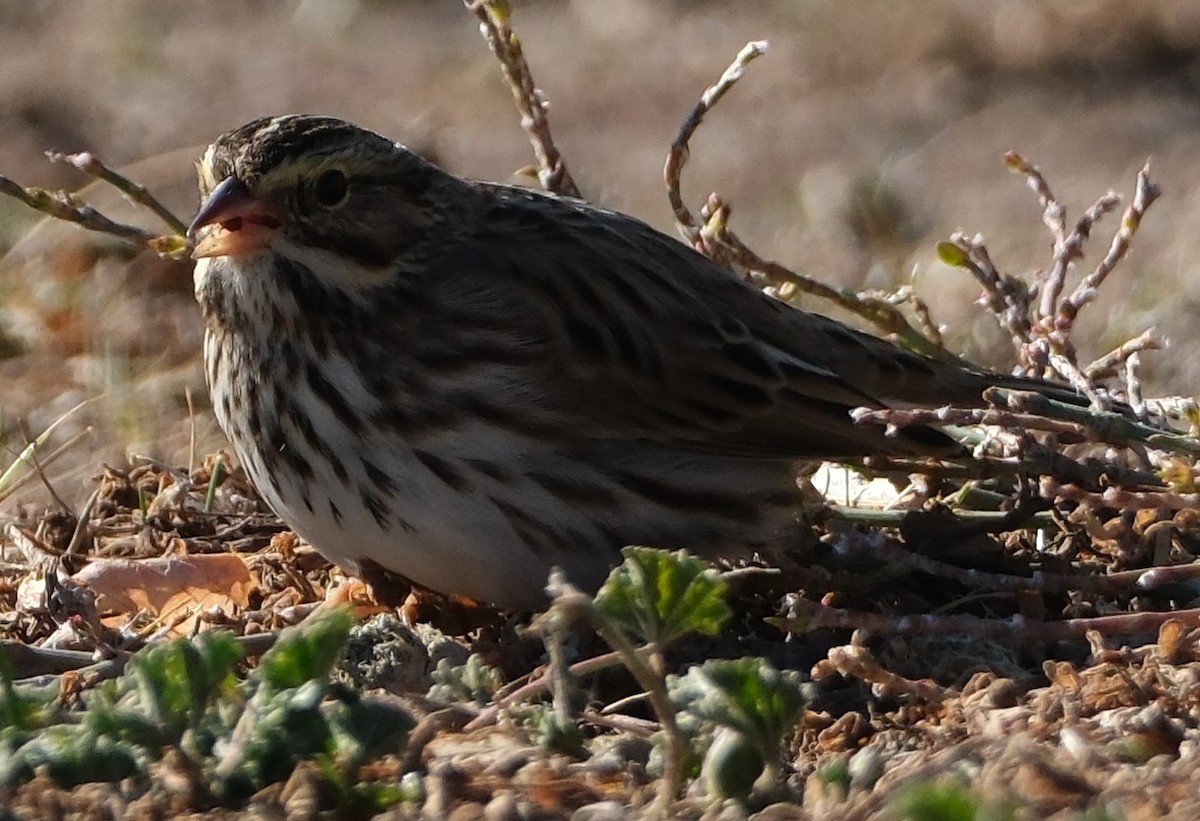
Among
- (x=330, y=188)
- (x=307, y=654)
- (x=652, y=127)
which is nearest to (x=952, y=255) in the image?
(x=330, y=188)

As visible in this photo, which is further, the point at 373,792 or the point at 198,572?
the point at 198,572

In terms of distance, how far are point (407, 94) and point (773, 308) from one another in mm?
4805

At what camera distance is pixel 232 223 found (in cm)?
455

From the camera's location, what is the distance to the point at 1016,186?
8.34 meters

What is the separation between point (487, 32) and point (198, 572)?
142cm

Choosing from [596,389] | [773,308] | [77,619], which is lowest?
[77,619]

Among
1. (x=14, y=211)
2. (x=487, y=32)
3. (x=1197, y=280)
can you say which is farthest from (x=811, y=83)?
(x=487, y=32)

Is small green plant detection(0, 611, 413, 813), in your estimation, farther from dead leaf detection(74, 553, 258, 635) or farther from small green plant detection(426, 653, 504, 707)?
dead leaf detection(74, 553, 258, 635)

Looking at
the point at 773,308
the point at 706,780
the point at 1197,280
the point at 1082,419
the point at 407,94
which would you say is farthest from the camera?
the point at 407,94

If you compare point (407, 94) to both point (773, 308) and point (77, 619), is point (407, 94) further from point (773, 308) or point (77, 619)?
point (77, 619)

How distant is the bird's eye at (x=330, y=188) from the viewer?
4648mm

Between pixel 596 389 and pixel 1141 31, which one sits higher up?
pixel 1141 31

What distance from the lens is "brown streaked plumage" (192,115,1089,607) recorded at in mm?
4410

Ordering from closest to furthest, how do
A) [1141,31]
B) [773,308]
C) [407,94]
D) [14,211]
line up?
[773,308], [14,211], [1141,31], [407,94]
